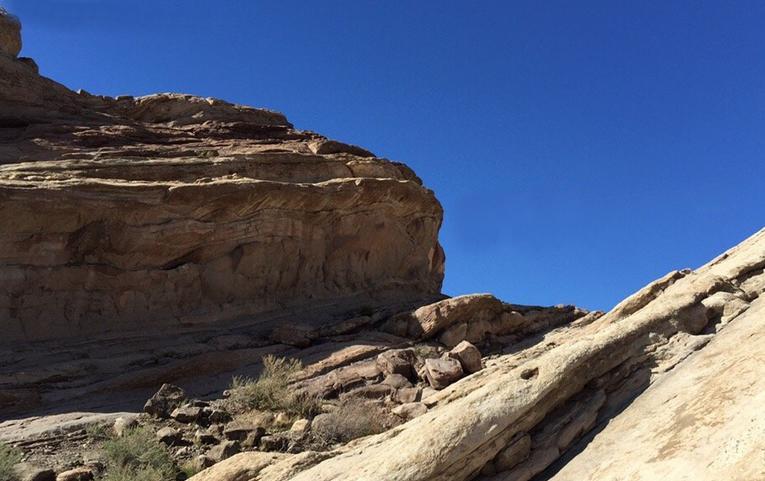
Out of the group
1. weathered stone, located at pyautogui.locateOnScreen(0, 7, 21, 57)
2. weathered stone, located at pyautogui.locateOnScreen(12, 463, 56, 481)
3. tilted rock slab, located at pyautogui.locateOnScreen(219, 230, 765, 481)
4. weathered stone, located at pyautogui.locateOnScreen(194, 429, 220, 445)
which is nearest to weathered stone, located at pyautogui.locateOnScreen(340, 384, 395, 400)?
weathered stone, located at pyautogui.locateOnScreen(194, 429, 220, 445)

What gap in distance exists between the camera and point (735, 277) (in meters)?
11.8

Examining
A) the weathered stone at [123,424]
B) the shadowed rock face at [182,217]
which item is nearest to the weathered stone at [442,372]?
the shadowed rock face at [182,217]

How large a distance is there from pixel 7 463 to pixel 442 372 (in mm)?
9197

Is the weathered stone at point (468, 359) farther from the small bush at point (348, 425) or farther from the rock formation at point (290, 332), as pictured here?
the small bush at point (348, 425)

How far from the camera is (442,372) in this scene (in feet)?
53.8

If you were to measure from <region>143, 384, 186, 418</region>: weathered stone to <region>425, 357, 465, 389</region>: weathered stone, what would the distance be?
19.1ft

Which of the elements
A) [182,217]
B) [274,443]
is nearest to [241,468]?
[274,443]

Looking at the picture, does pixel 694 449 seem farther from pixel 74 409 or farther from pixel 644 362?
pixel 74 409

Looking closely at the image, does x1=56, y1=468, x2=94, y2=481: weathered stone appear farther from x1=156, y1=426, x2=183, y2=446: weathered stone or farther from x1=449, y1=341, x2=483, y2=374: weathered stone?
x1=449, y1=341, x2=483, y2=374: weathered stone

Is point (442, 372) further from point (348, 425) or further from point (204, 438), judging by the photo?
point (204, 438)

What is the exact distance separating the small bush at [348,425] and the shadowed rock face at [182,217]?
7872 millimetres

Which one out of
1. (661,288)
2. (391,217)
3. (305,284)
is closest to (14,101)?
(305,284)

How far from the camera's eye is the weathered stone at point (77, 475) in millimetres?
11398

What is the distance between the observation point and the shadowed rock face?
18.9 metres
